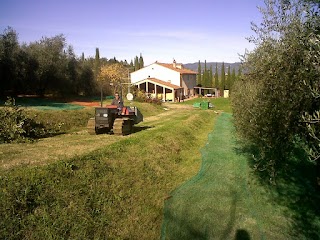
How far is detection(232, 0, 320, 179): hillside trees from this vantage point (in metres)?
8.57

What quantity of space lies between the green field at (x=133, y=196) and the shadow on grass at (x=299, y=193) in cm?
5

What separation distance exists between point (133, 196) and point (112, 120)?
6534mm

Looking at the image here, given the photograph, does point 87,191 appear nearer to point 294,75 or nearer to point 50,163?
point 50,163

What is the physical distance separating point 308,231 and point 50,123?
1521cm

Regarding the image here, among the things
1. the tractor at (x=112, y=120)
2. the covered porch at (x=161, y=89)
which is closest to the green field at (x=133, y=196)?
the tractor at (x=112, y=120)

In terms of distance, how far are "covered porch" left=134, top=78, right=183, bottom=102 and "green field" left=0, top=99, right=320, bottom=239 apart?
33468mm

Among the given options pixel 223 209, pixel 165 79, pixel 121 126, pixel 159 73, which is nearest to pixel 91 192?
pixel 223 209

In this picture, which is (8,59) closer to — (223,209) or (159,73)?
(223,209)

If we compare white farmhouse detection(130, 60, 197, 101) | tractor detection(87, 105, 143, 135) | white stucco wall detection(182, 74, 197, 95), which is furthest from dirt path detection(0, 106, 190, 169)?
white stucco wall detection(182, 74, 197, 95)

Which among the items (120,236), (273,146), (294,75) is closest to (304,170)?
(273,146)

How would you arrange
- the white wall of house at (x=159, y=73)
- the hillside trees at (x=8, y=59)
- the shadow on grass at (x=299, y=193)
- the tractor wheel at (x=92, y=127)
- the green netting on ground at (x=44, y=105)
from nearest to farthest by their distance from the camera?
the shadow on grass at (x=299, y=193), the tractor wheel at (x=92, y=127), the green netting on ground at (x=44, y=105), the hillside trees at (x=8, y=59), the white wall of house at (x=159, y=73)

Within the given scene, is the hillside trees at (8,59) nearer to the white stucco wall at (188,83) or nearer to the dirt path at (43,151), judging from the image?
the dirt path at (43,151)

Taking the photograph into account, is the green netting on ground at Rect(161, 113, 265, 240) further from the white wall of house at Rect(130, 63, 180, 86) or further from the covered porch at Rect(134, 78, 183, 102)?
the white wall of house at Rect(130, 63, 180, 86)

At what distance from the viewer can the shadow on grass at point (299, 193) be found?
9.50 metres
